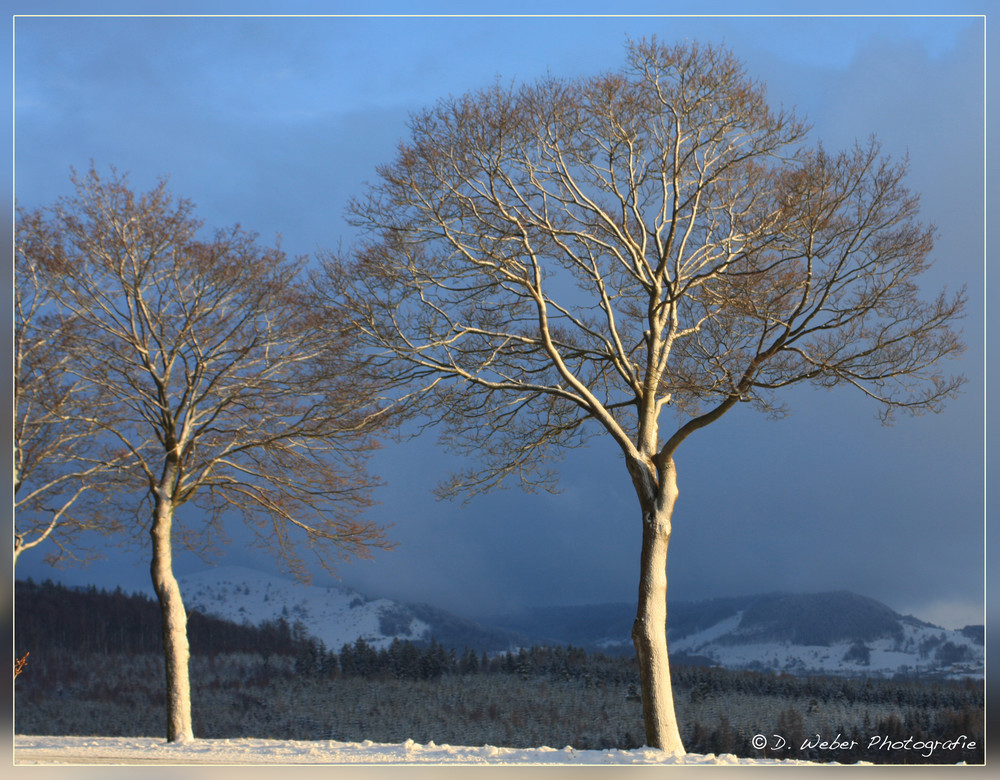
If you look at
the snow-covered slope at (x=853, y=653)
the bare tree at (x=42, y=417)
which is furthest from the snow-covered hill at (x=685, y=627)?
the bare tree at (x=42, y=417)

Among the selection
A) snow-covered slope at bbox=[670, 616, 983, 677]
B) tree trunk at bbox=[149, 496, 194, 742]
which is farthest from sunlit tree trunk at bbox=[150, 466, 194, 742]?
snow-covered slope at bbox=[670, 616, 983, 677]

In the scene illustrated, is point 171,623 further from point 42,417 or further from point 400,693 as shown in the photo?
point 400,693

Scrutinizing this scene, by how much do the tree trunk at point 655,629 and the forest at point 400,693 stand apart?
491cm

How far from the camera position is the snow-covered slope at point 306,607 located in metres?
16.2

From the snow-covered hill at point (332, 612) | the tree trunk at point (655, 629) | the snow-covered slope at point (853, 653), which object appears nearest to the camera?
the tree trunk at point (655, 629)

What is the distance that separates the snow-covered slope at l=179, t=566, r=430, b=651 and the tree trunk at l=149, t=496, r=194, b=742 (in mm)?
5940

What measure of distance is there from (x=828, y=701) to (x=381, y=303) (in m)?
10.1

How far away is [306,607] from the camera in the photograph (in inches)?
655

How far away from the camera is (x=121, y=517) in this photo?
11.3m

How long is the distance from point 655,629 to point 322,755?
3.55 meters

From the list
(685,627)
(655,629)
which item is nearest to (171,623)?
(655,629)

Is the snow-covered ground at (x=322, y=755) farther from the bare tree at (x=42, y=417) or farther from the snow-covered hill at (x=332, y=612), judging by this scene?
the snow-covered hill at (x=332, y=612)

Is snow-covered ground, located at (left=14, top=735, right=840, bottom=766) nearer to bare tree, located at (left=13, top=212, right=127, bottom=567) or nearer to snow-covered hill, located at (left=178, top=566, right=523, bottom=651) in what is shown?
bare tree, located at (left=13, top=212, right=127, bottom=567)

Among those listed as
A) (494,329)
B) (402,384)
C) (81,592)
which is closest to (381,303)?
(402,384)
